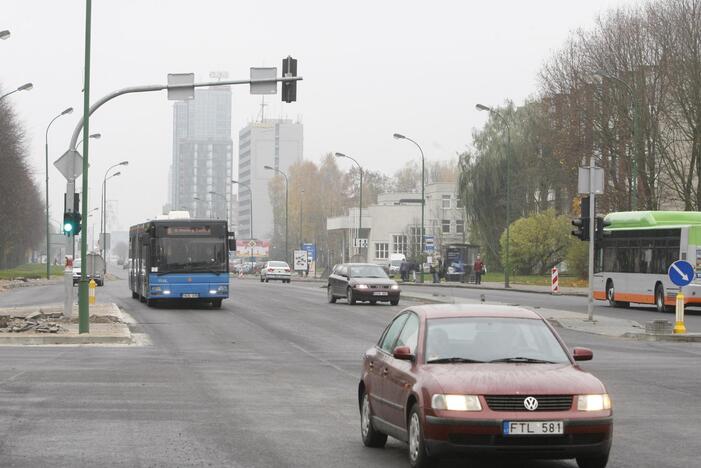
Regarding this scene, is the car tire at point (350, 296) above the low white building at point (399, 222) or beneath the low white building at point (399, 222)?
beneath

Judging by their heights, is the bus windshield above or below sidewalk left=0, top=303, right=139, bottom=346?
above

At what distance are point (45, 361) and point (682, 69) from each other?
4152 cm

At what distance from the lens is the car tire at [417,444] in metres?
9.04

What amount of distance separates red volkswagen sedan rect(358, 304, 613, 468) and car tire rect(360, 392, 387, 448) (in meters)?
0.20

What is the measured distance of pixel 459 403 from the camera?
892 cm

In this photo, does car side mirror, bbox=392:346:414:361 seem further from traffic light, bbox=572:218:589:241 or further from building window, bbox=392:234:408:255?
building window, bbox=392:234:408:255

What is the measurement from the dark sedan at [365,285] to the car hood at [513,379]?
31.6 m

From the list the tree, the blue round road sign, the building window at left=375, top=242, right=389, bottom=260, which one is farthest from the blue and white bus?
the building window at left=375, top=242, right=389, bottom=260

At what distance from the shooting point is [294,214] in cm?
17088

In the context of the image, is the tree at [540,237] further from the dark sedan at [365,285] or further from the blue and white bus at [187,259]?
the blue and white bus at [187,259]

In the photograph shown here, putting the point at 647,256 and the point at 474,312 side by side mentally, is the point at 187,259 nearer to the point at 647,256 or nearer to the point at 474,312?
the point at 647,256

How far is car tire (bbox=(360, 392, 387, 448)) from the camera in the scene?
35.5 feet

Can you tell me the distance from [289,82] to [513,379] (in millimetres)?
18852

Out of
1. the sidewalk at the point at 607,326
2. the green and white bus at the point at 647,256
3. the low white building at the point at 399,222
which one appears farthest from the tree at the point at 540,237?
the low white building at the point at 399,222
